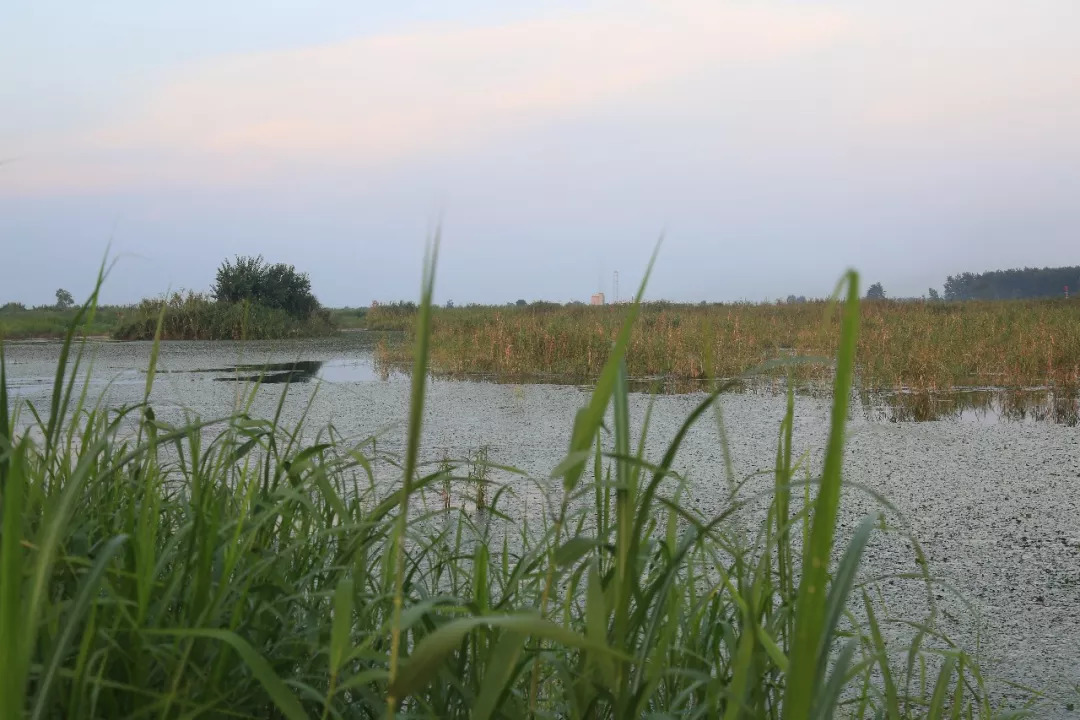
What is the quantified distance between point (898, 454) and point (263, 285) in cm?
1206

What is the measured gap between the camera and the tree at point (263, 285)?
13.9 meters

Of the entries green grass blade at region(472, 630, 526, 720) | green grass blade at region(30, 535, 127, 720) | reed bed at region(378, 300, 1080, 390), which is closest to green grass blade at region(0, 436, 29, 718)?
green grass blade at region(30, 535, 127, 720)

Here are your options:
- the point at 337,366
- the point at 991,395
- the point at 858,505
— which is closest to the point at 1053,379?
the point at 991,395

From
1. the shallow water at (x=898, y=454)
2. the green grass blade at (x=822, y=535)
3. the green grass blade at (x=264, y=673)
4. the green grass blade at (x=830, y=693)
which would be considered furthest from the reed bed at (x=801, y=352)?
the green grass blade at (x=822, y=535)

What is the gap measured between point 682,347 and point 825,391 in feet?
5.12

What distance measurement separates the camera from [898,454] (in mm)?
3621

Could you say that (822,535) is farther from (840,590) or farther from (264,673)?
(264,673)

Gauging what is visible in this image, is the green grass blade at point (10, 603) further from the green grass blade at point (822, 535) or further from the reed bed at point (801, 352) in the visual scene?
the reed bed at point (801, 352)

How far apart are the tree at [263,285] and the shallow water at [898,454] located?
667 centimetres

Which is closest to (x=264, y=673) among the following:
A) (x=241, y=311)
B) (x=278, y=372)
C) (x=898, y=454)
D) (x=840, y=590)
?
(x=840, y=590)

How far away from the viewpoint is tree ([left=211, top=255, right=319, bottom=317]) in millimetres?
13906

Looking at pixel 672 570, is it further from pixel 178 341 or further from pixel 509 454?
pixel 178 341

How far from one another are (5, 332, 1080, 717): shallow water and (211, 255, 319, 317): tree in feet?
21.9

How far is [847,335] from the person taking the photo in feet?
1.58
